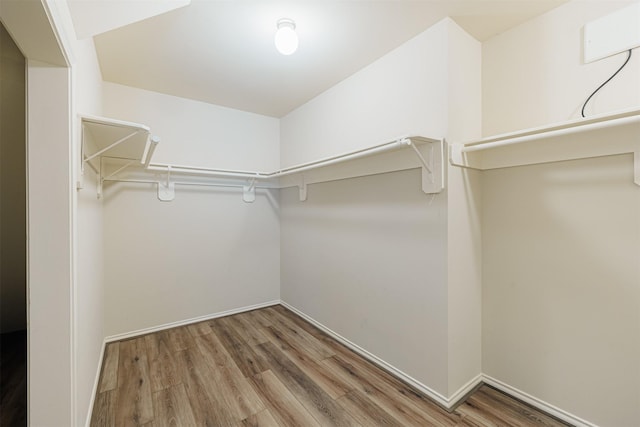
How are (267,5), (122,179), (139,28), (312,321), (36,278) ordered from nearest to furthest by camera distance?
(36,278) < (267,5) < (139,28) < (122,179) < (312,321)

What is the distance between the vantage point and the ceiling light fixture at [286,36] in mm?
1632

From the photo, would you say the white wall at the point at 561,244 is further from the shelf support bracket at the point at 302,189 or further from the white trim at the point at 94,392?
the white trim at the point at 94,392

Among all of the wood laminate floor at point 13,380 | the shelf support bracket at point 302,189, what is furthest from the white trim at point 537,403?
the wood laminate floor at point 13,380

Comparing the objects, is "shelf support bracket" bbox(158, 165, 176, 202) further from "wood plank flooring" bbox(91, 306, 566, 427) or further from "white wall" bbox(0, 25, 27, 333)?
"wood plank flooring" bbox(91, 306, 566, 427)

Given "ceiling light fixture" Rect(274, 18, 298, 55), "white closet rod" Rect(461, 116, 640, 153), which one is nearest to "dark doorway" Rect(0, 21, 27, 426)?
"ceiling light fixture" Rect(274, 18, 298, 55)

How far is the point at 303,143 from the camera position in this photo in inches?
116

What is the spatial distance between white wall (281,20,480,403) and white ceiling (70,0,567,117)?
0.47 ft

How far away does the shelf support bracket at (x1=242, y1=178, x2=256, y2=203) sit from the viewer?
3.12 meters

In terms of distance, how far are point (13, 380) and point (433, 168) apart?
311cm

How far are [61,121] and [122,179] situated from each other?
5.20 feet

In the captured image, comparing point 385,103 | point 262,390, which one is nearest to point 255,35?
point 385,103

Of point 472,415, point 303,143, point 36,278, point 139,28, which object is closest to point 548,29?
point 303,143

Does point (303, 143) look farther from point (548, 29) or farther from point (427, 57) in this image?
point (548, 29)

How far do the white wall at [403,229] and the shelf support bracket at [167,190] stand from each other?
1.43m
